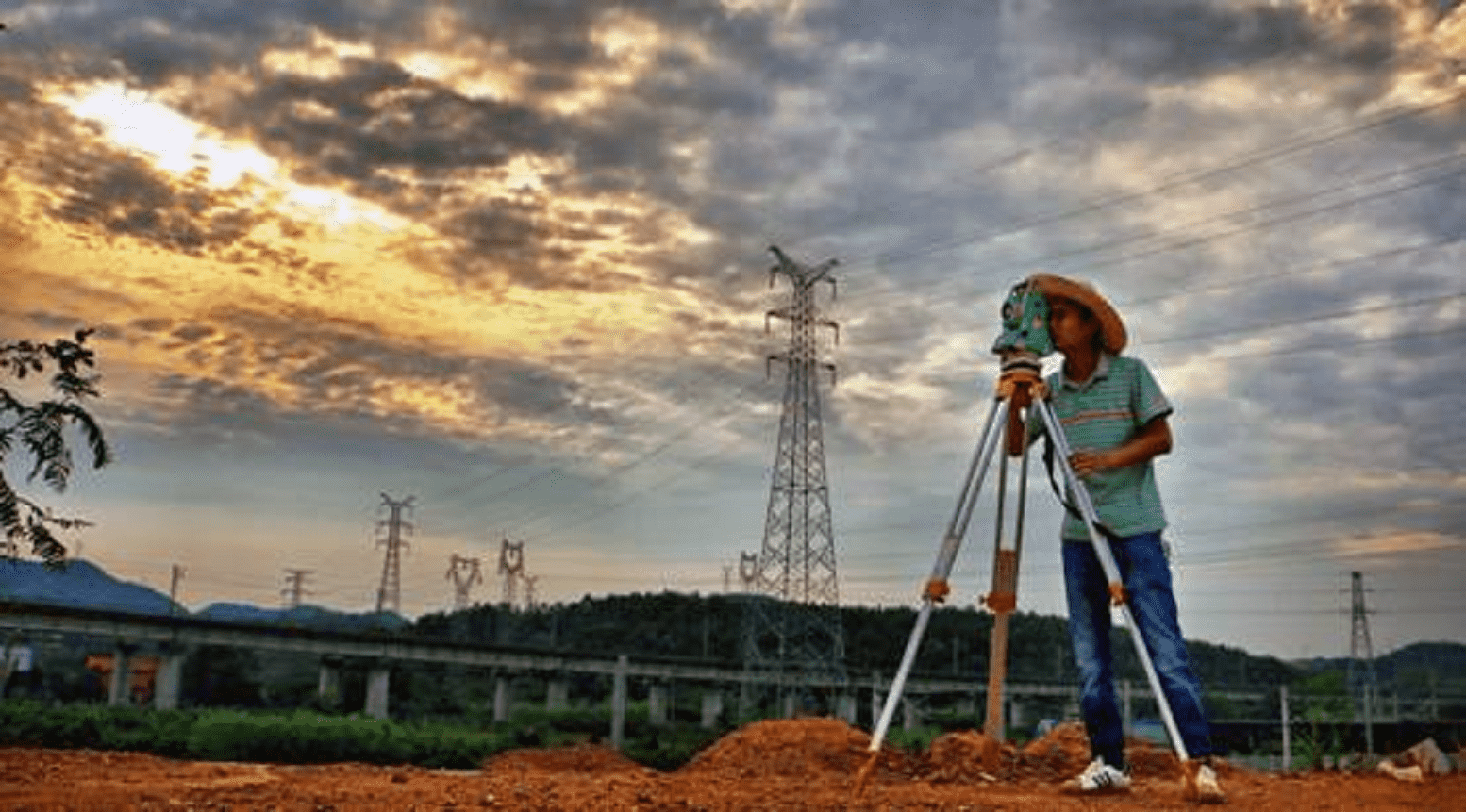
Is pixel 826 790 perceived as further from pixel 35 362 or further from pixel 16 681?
pixel 16 681

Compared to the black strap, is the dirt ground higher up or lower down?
lower down

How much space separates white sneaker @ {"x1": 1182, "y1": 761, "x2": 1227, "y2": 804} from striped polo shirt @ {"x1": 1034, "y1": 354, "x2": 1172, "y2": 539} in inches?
59.0

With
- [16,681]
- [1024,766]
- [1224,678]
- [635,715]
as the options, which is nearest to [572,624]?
[635,715]

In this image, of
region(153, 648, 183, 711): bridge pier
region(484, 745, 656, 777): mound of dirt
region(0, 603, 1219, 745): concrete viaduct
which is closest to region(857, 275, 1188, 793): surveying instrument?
region(484, 745, 656, 777): mound of dirt

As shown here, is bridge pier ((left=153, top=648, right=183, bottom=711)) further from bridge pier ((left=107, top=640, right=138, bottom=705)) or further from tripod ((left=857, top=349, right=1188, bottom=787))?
tripod ((left=857, top=349, right=1188, bottom=787))

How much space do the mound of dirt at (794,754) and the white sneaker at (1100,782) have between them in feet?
5.19

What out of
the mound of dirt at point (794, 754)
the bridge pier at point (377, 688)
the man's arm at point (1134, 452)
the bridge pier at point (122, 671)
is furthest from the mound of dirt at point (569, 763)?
the bridge pier at point (377, 688)

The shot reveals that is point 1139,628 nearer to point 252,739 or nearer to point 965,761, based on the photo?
point 965,761

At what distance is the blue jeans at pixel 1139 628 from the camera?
724 cm

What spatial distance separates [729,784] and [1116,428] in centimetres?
349

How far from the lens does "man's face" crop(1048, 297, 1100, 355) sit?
26.6 ft

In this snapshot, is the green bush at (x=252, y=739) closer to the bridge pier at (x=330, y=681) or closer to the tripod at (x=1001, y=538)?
the tripod at (x=1001, y=538)

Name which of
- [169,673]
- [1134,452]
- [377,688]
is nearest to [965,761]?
[1134,452]

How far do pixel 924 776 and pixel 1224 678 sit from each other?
174 metres
